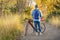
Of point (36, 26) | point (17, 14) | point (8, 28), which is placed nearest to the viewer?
point (8, 28)

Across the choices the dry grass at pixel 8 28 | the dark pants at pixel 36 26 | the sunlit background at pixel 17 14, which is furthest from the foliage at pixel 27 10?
the dry grass at pixel 8 28

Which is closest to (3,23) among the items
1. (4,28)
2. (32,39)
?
(4,28)

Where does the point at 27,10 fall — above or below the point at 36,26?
below

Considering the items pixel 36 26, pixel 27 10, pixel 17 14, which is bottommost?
pixel 27 10

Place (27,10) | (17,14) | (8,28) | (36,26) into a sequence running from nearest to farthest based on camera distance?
(8,28)
(36,26)
(17,14)
(27,10)

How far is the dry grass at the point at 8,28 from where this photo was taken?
1464 cm

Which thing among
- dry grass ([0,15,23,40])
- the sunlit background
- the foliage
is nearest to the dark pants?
the sunlit background

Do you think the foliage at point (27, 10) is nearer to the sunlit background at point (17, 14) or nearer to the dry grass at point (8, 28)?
the sunlit background at point (17, 14)

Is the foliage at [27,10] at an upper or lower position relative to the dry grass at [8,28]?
lower

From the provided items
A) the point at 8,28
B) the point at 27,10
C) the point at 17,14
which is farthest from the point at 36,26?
the point at 27,10

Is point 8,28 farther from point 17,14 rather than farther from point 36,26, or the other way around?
point 17,14

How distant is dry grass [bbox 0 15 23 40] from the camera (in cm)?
1464

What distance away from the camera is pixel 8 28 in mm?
15242

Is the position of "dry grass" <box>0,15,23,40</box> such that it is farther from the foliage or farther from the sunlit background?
the foliage
